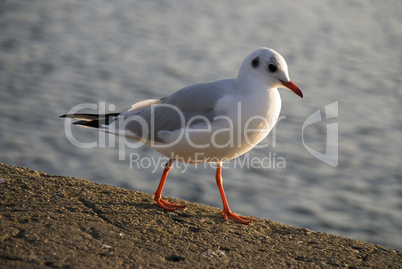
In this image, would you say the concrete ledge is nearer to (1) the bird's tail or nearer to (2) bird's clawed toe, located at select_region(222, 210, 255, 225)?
(2) bird's clawed toe, located at select_region(222, 210, 255, 225)

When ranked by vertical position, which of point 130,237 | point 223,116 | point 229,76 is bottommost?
point 130,237

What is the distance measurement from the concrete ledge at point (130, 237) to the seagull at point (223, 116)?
366 millimetres

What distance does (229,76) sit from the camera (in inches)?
389

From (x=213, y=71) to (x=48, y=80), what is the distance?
3.20 meters

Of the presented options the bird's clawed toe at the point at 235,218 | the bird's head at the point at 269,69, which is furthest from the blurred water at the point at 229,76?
the bird's head at the point at 269,69

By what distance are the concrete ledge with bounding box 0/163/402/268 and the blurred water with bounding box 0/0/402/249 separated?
3.02 metres

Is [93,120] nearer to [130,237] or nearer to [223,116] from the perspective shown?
[223,116]

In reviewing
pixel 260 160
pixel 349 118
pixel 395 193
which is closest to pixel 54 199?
pixel 260 160

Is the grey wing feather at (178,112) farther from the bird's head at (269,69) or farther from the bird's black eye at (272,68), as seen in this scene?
the bird's black eye at (272,68)

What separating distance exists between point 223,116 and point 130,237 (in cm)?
121

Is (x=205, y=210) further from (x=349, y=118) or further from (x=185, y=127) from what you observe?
(x=349, y=118)

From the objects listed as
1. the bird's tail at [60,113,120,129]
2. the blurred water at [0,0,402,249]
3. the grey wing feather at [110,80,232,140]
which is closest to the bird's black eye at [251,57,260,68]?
the grey wing feather at [110,80,232,140]

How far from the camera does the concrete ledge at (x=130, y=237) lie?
3273mm

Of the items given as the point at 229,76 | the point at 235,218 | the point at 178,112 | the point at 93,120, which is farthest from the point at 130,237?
the point at 229,76
